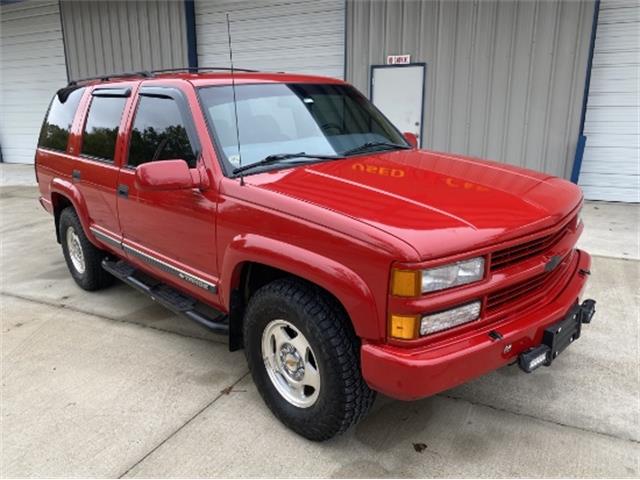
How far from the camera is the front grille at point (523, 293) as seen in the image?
8.04ft

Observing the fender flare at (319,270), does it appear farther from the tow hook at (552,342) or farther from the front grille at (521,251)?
the tow hook at (552,342)

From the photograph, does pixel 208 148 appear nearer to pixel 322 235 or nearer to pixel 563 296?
pixel 322 235

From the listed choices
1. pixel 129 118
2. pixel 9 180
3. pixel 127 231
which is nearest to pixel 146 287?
pixel 127 231

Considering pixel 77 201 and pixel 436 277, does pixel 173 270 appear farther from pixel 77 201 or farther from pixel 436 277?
pixel 436 277

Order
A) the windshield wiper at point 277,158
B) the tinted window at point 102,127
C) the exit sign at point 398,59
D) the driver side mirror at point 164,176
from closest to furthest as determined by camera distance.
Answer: the driver side mirror at point 164,176 → the windshield wiper at point 277,158 → the tinted window at point 102,127 → the exit sign at point 398,59

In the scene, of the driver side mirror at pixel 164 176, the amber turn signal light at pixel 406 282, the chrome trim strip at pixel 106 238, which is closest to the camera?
the amber turn signal light at pixel 406 282

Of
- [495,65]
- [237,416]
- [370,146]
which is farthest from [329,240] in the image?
[495,65]

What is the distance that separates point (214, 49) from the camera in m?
11.4

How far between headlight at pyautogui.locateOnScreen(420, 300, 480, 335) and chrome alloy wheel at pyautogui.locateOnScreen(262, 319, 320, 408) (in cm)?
63

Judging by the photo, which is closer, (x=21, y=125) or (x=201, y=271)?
(x=201, y=271)

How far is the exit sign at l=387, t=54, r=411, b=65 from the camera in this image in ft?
29.3

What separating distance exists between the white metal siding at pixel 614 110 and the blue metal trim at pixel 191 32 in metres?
7.86

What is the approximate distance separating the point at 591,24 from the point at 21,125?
48.7ft

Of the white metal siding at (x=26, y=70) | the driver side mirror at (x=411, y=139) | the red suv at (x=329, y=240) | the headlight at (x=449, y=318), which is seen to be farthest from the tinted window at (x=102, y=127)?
the white metal siding at (x=26, y=70)
